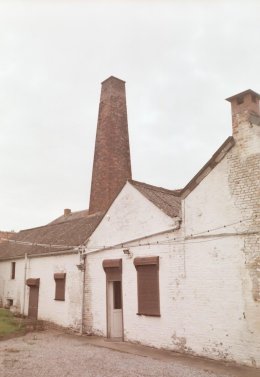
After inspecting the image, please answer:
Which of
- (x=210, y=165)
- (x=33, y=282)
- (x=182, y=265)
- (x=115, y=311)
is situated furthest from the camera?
(x=33, y=282)

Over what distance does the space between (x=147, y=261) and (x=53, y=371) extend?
455cm

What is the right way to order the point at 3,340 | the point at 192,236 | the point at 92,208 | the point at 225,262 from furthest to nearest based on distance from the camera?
the point at 92,208, the point at 3,340, the point at 192,236, the point at 225,262

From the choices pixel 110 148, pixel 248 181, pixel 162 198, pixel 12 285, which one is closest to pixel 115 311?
pixel 162 198

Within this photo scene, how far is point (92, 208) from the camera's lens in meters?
21.6

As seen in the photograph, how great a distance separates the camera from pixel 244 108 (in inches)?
402

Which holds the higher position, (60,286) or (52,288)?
(60,286)

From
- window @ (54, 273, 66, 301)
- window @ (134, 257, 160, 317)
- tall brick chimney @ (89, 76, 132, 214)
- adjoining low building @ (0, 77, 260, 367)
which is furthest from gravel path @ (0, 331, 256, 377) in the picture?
tall brick chimney @ (89, 76, 132, 214)

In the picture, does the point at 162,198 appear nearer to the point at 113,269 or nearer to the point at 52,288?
the point at 113,269

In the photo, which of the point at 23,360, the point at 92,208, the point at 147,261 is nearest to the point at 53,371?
the point at 23,360

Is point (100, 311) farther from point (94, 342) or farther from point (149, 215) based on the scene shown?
point (149, 215)

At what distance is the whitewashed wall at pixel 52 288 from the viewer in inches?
603

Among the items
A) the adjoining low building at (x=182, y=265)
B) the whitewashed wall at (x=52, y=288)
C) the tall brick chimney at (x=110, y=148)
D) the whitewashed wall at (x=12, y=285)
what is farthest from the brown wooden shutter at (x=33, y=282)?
the tall brick chimney at (x=110, y=148)

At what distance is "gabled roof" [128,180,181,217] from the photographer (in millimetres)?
12175

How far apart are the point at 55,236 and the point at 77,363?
37.3ft
